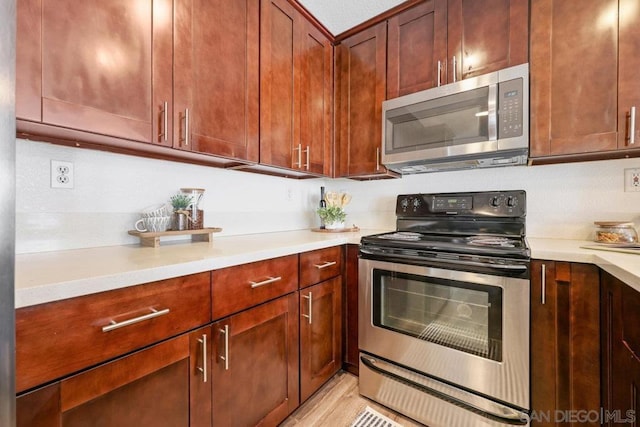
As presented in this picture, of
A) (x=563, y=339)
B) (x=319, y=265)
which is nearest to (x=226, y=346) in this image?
(x=319, y=265)

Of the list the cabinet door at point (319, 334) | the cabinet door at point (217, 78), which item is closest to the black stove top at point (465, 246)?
the cabinet door at point (319, 334)

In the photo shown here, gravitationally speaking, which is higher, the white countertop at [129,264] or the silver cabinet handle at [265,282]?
the white countertop at [129,264]

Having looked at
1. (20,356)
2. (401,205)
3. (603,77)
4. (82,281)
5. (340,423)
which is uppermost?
(603,77)

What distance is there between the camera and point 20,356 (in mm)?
647

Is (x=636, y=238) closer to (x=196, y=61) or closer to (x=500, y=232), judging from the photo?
(x=500, y=232)

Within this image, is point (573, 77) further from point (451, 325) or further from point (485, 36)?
point (451, 325)

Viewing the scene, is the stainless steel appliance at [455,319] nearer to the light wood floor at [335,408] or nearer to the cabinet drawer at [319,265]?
the light wood floor at [335,408]

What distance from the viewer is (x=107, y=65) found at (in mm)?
1014

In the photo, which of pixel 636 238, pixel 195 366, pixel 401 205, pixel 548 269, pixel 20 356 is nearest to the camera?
pixel 20 356

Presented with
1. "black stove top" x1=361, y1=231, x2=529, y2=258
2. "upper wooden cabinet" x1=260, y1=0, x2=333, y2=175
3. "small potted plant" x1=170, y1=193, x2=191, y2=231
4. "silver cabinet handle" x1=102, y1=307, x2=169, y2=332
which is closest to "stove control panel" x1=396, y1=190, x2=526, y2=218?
"black stove top" x1=361, y1=231, x2=529, y2=258

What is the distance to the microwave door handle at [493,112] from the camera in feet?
4.89

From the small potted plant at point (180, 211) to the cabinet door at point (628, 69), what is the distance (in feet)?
6.94

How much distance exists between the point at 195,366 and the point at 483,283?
1286 mm

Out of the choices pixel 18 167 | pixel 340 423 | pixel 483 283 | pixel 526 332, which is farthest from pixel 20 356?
pixel 526 332
